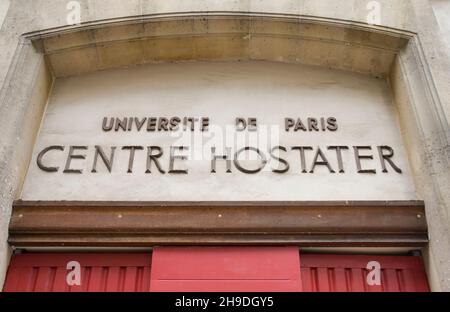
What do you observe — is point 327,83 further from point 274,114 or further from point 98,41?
point 98,41

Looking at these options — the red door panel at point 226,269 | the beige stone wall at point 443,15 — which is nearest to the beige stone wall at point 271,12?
the beige stone wall at point 443,15

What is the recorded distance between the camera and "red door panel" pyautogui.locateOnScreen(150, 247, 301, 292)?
445cm

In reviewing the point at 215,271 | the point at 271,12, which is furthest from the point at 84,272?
the point at 271,12

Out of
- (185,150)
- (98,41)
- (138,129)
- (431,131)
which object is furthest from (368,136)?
(98,41)

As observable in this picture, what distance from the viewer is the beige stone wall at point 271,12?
458cm

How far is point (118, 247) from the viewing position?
4.75 m

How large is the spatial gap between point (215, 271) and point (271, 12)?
112 inches

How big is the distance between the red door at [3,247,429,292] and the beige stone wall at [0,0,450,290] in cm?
25

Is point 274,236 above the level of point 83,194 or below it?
below

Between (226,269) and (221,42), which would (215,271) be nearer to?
(226,269)

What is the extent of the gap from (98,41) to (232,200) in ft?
7.73

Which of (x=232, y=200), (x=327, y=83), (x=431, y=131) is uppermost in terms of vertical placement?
(x=327, y=83)

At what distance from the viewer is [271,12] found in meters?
5.73

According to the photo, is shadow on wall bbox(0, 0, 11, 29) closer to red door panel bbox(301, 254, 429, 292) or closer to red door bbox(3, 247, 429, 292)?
red door bbox(3, 247, 429, 292)
